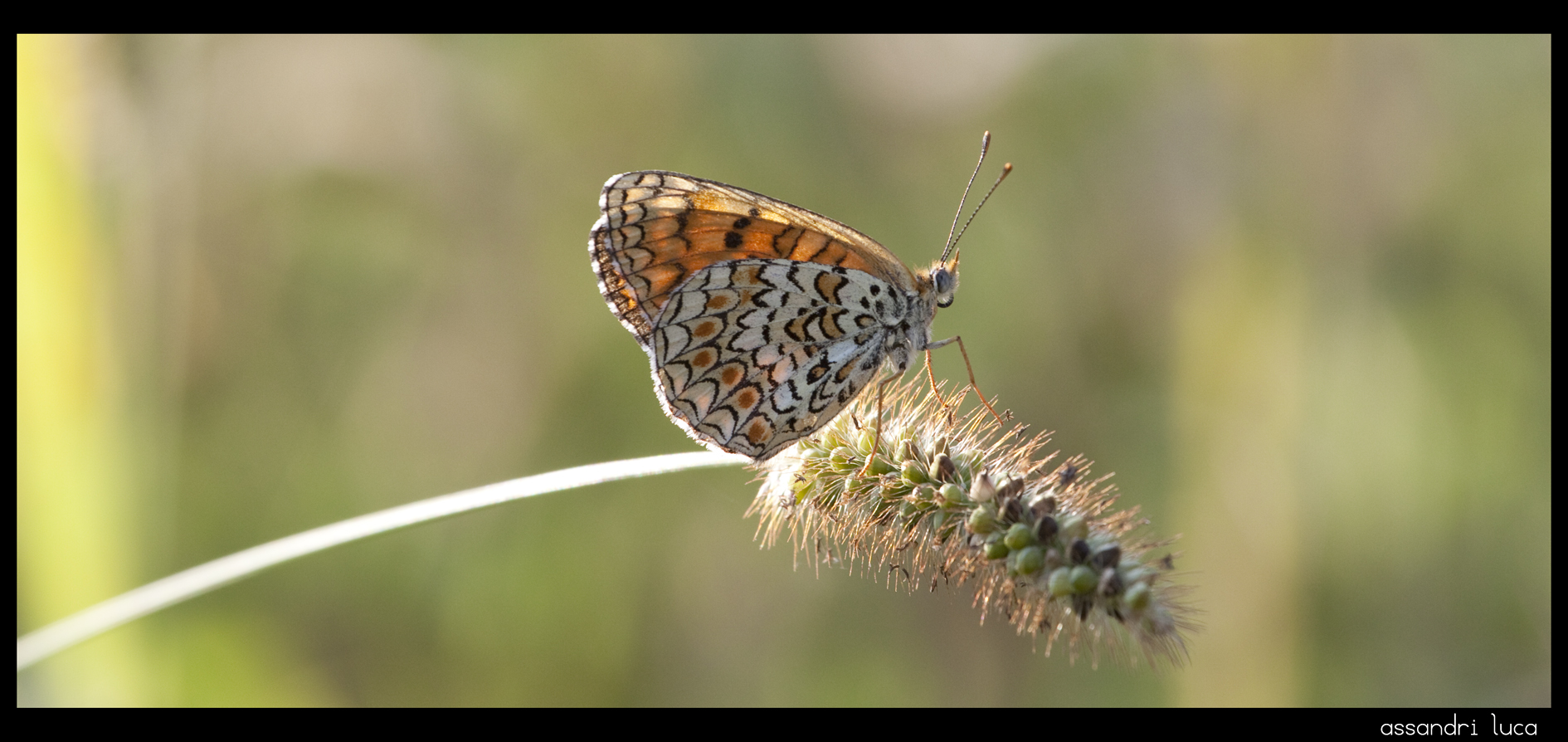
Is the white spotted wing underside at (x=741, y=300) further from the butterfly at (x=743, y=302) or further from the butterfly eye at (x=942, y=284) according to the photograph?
the butterfly eye at (x=942, y=284)

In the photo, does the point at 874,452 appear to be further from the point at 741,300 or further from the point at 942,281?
the point at 942,281

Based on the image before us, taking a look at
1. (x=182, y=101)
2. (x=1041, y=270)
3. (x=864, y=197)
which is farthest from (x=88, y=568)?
(x=1041, y=270)

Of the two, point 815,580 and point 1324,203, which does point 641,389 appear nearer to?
point 815,580

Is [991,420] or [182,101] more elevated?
[182,101]

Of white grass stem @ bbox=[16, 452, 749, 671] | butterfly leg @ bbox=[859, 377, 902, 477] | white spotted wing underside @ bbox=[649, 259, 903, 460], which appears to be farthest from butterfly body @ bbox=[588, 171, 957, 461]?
white grass stem @ bbox=[16, 452, 749, 671]

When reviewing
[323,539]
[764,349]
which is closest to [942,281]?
[764,349]

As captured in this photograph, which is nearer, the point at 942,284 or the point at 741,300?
the point at 741,300

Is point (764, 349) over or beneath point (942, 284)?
beneath
